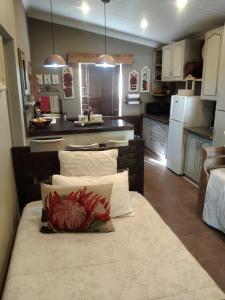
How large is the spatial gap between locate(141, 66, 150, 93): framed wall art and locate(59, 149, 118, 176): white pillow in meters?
4.10

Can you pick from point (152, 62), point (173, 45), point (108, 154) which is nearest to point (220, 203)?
point (108, 154)

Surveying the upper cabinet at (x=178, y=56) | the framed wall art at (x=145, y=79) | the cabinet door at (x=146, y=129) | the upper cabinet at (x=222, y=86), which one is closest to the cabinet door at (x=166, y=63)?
the upper cabinet at (x=178, y=56)

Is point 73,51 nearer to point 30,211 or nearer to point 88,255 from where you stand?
point 30,211

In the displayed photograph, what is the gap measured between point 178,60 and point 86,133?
2286 mm

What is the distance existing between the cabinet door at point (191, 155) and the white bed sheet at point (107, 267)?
91.4 inches

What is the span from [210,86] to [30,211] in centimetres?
303

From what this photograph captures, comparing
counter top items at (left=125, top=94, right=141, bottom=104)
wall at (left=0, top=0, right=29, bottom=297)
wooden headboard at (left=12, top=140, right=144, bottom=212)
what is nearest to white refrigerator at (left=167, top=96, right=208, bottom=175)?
counter top items at (left=125, top=94, right=141, bottom=104)

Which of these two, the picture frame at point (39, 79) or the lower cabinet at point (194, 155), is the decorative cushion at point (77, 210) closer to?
the lower cabinet at point (194, 155)

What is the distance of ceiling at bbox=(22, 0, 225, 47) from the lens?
3.10 m

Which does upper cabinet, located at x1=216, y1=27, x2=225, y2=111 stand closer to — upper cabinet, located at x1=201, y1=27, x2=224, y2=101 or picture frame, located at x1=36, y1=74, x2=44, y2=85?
upper cabinet, located at x1=201, y1=27, x2=224, y2=101

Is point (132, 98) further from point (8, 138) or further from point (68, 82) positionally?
point (8, 138)

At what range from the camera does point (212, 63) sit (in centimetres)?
342

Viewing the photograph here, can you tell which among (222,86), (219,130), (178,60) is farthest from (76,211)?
(178,60)

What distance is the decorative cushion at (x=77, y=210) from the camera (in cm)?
154
